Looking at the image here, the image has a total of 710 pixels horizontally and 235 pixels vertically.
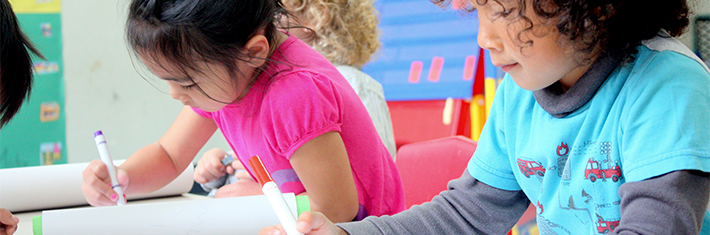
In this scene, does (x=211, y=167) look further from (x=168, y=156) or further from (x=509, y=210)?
(x=509, y=210)

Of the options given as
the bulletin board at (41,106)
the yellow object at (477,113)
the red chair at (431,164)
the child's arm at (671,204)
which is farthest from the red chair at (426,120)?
the child's arm at (671,204)

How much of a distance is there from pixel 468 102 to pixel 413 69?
256 mm

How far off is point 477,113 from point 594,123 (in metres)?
1.57

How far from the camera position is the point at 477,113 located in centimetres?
200

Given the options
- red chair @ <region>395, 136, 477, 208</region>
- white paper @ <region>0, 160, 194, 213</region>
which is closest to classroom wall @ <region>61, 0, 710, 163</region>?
white paper @ <region>0, 160, 194, 213</region>

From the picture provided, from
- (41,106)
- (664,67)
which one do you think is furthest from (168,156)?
(41,106)

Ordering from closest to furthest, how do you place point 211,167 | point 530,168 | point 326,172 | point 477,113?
point 530,168
point 326,172
point 211,167
point 477,113

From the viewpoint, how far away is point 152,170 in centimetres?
88

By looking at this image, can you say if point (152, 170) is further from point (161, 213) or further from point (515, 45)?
point (515, 45)

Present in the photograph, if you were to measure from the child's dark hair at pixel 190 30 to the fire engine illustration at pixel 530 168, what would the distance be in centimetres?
34

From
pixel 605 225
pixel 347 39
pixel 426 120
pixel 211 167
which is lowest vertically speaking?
pixel 426 120

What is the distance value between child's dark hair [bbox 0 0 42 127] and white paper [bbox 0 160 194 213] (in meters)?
0.18

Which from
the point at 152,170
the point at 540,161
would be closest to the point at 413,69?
the point at 152,170

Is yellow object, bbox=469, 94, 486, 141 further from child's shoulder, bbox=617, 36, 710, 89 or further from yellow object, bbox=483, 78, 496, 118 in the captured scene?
child's shoulder, bbox=617, 36, 710, 89
